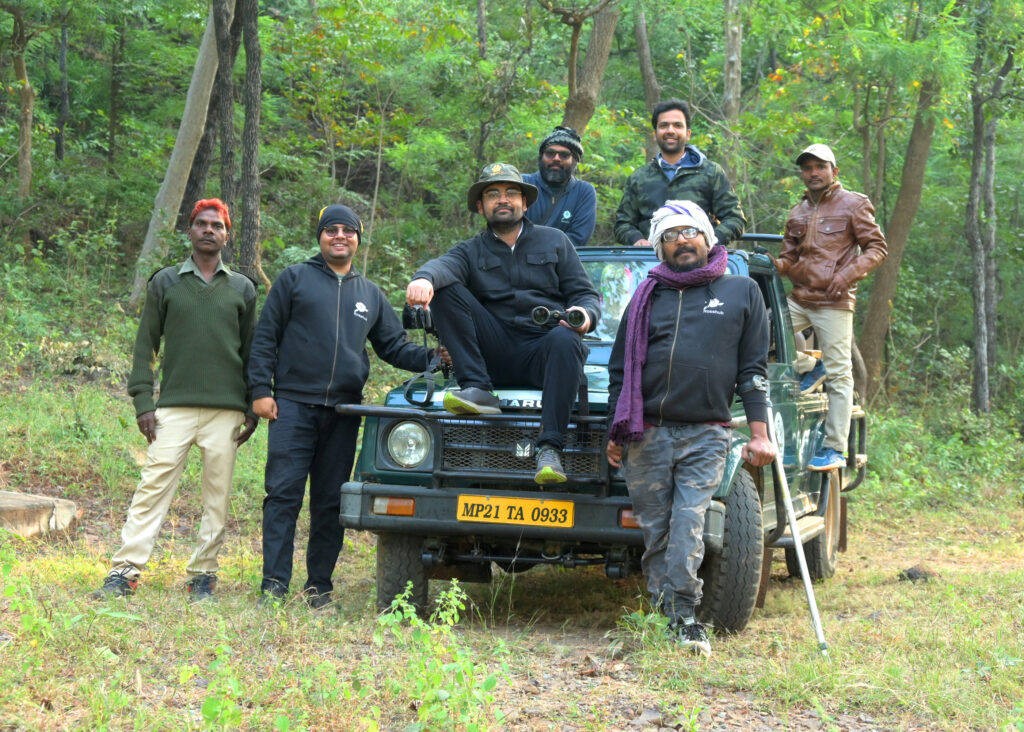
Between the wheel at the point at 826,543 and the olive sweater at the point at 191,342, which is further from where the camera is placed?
the wheel at the point at 826,543

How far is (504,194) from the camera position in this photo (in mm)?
6184

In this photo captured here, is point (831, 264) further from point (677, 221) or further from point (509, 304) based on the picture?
point (509, 304)

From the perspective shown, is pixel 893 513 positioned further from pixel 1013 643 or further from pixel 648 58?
pixel 648 58

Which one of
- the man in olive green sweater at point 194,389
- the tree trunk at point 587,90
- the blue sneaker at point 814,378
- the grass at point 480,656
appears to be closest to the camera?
the grass at point 480,656

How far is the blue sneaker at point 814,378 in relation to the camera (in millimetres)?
7609

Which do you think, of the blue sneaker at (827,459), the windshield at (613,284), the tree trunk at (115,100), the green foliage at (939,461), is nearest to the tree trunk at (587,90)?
the green foliage at (939,461)

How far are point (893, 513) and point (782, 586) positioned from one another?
14.1 ft

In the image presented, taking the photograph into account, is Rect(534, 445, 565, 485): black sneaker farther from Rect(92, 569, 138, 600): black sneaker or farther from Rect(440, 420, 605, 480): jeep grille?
Rect(92, 569, 138, 600): black sneaker

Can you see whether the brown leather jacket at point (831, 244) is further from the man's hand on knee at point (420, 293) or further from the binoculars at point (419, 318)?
the man's hand on knee at point (420, 293)

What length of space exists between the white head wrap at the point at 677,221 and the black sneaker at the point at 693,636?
1.76 meters

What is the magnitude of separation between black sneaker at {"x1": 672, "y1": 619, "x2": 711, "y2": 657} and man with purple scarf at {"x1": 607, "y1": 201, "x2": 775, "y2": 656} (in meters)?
0.01

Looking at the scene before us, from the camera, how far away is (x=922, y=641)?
5.49m

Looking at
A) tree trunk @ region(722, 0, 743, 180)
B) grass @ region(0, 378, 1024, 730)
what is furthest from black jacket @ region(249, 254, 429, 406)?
tree trunk @ region(722, 0, 743, 180)

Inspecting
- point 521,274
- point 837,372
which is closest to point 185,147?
point 837,372
